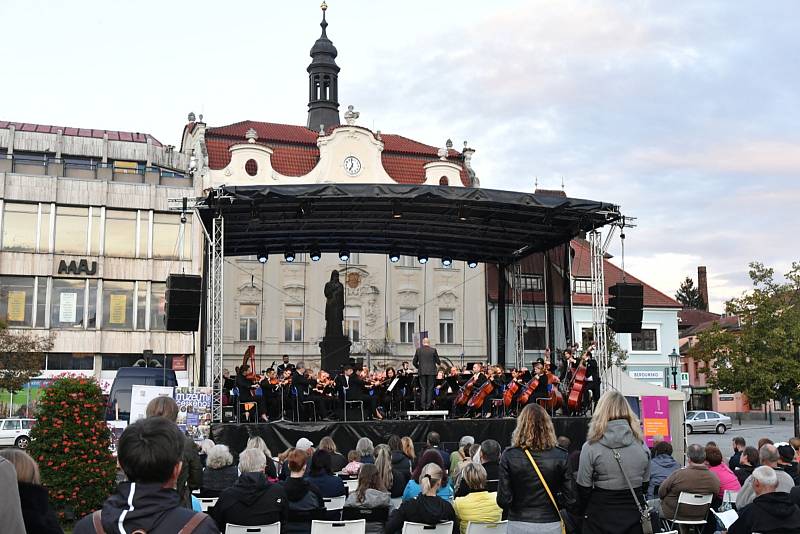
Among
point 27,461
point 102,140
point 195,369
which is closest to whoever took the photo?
Answer: point 27,461

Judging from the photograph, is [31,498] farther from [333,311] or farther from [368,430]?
[333,311]

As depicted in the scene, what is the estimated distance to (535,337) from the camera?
81.8 feet

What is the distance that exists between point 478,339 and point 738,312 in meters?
11.3

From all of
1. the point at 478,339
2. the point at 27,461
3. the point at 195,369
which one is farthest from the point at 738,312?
the point at 27,461

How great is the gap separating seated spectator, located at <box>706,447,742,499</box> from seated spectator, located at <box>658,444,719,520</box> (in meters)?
0.77

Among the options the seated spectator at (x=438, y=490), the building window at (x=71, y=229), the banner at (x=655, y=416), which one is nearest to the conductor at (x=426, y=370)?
the banner at (x=655, y=416)

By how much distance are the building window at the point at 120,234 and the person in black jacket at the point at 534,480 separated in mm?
29371

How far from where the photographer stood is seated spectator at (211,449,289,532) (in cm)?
567

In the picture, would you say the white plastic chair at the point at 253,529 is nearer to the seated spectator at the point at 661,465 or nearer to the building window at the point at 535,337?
the seated spectator at the point at 661,465

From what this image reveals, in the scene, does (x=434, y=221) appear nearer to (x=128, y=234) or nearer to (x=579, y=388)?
(x=579, y=388)

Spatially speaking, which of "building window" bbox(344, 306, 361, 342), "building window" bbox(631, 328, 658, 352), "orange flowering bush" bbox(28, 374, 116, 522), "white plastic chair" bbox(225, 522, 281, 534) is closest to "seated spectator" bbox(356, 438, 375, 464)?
"white plastic chair" bbox(225, 522, 281, 534)

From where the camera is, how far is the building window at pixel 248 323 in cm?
3253

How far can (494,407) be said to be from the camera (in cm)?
1850

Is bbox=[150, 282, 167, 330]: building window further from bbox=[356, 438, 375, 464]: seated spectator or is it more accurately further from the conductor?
bbox=[356, 438, 375, 464]: seated spectator
